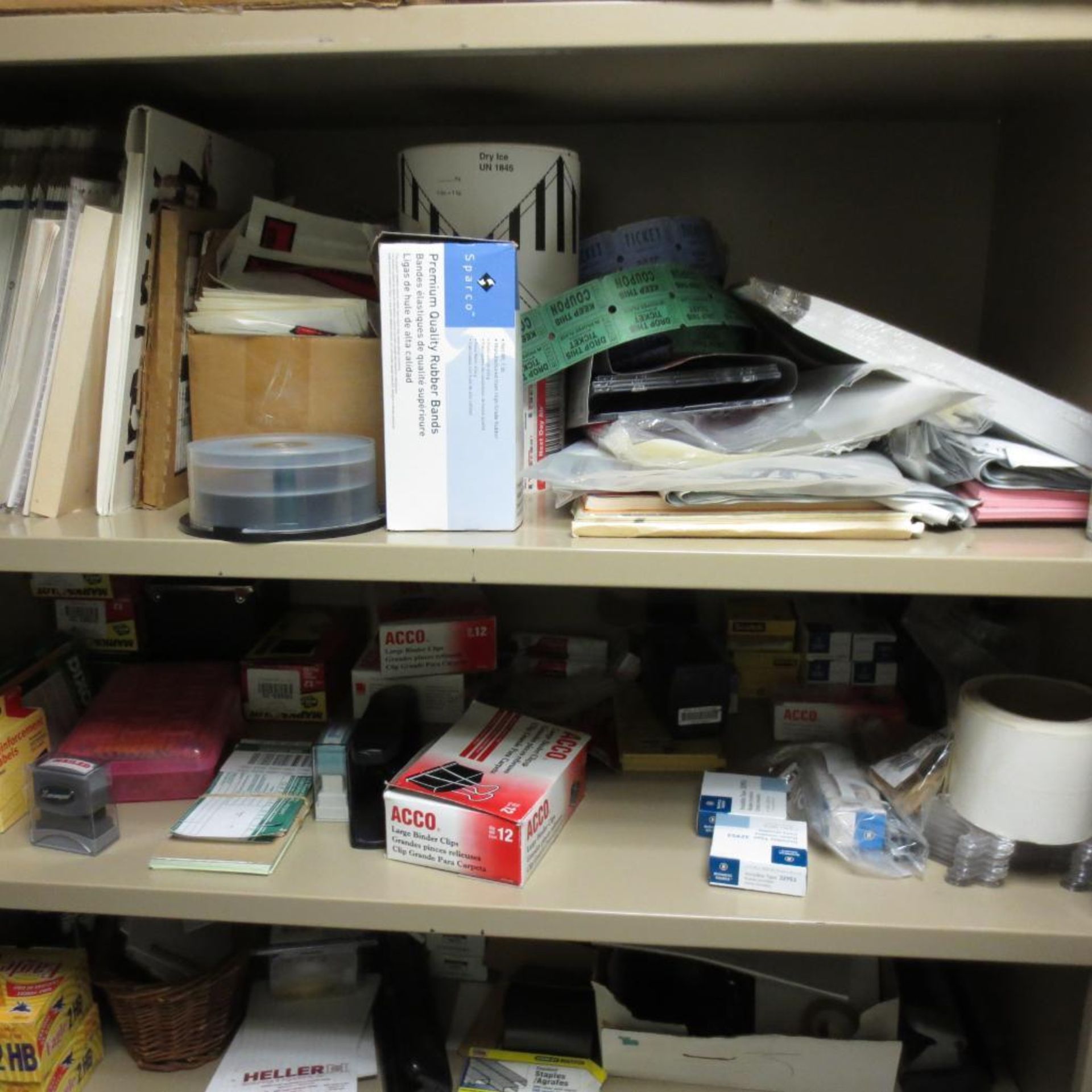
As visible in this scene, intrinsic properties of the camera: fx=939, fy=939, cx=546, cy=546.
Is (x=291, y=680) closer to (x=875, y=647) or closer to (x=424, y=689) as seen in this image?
(x=424, y=689)

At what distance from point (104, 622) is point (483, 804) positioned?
531 mm

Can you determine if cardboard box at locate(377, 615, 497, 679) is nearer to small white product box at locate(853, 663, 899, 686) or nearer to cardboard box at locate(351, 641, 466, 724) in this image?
cardboard box at locate(351, 641, 466, 724)

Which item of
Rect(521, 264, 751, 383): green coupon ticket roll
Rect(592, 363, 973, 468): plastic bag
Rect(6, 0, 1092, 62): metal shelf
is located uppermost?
Rect(6, 0, 1092, 62): metal shelf

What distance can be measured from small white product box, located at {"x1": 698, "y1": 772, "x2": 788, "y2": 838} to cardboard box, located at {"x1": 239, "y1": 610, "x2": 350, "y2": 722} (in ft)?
1.33

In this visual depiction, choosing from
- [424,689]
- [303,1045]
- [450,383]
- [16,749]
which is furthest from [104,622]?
[450,383]

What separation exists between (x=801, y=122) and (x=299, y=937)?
3.14ft

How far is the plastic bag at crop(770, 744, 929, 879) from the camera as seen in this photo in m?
0.73

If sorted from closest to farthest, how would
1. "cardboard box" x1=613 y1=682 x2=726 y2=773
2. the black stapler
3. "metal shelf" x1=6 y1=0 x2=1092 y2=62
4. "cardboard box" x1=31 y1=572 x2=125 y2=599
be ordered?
"metal shelf" x1=6 y1=0 x2=1092 y2=62 < the black stapler < "cardboard box" x1=613 y1=682 x2=726 y2=773 < "cardboard box" x1=31 y1=572 x2=125 y2=599

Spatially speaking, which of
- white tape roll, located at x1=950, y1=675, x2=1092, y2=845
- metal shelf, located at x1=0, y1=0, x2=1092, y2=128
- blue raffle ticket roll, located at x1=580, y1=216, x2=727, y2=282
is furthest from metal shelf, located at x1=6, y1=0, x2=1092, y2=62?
white tape roll, located at x1=950, y1=675, x2=1092, y2=845

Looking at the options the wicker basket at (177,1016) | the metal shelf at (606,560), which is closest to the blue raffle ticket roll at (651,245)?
the metal shelf at (606,560)

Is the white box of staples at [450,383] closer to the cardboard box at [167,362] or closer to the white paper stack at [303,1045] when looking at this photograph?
the cardboard box at [167,362]

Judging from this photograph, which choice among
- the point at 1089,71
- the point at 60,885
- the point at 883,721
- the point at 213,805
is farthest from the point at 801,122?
the point at 60,885

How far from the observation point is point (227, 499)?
0.67 m

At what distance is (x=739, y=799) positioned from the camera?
2.58 feet
